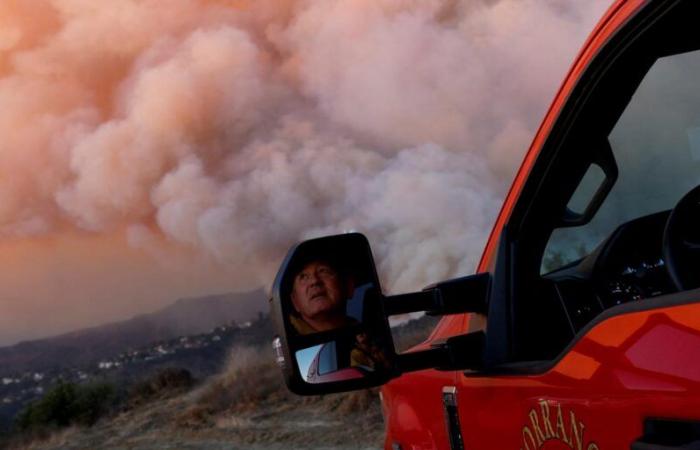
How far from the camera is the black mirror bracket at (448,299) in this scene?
192 cm

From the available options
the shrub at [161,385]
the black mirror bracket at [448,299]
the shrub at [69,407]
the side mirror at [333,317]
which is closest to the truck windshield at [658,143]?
the black mirror bracket at [448,299]

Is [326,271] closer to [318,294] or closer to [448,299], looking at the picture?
[318,294]

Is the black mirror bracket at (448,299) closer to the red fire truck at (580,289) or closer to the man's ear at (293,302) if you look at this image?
the red fire truck at (580,289)

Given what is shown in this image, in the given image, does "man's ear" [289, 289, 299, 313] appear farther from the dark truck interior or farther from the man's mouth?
the dark truck interior

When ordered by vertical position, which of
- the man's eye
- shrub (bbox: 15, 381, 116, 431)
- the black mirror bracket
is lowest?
shrub (bbox: 15, 381, 116, 431)

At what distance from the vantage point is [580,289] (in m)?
2.06

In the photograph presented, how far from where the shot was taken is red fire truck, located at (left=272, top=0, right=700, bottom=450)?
1.49 meters

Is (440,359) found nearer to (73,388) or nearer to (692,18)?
(692,18)

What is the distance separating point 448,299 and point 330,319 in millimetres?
268

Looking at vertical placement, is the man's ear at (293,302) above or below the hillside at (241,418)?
above

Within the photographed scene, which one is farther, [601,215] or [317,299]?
[601,215]

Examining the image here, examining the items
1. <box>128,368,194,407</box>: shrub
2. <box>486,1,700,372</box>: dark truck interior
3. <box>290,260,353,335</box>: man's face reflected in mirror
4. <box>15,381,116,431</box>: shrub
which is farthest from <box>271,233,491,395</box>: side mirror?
<box>128,368,194,407</box>: shrub

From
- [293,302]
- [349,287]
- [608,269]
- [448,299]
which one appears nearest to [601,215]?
[608,269]

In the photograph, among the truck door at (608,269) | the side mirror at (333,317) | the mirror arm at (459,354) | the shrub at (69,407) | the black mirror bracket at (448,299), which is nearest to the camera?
the truck door at (608,269)
